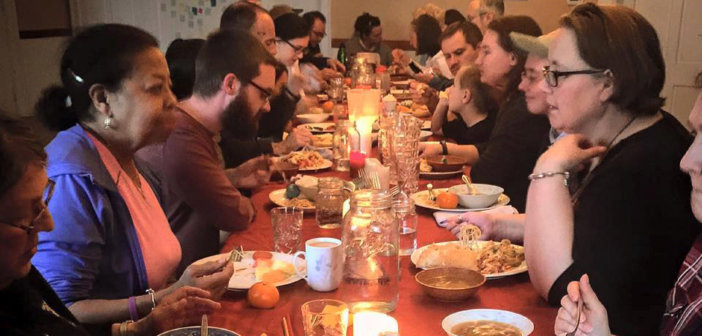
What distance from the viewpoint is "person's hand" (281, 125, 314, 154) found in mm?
3719

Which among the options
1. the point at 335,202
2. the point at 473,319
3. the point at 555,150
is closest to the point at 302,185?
the point at 335,202

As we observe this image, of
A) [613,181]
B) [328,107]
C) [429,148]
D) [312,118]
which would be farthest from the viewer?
[328,107]

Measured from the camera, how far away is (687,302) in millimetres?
1428

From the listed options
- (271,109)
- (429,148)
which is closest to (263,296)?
(429,148)

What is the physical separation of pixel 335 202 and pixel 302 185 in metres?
0.42

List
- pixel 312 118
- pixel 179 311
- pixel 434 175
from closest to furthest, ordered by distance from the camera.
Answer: pixel 179 311, pixel 434 175, pixel 312 118

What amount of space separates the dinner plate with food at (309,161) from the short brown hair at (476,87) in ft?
3.43

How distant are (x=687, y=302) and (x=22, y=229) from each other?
1.33 metres

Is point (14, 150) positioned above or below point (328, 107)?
above

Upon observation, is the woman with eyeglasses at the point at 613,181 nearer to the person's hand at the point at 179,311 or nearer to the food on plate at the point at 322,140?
the person's hand at the point at 179,311

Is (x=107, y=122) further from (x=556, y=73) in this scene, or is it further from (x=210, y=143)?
(x=556, y=73)

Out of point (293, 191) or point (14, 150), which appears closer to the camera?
point (14, 150)

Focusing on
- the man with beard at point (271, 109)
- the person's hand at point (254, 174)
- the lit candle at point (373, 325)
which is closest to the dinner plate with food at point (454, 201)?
the person's hand at point (254, 174)

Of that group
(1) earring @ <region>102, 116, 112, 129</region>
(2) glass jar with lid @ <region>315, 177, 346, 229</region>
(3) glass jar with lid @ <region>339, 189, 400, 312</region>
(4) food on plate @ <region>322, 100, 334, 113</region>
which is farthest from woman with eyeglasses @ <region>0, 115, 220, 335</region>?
(4) food on plate @ <region>322, 100, 334, 113</region>
